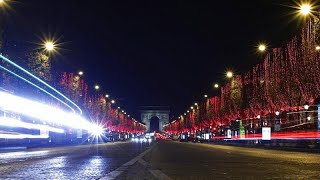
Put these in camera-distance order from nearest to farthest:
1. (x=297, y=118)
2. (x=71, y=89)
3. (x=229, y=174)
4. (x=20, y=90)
Result: 1. (x=229, y=174)
2. (x=20, y=90)
3. (x=297, y=118)
4. (x=71, y=89)

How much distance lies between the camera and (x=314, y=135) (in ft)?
145

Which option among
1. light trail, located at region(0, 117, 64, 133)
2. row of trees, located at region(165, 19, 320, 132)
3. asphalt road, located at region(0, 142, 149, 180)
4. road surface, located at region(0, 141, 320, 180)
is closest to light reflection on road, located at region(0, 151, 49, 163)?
asphalt road, located at region(0, 142, 149, 180)

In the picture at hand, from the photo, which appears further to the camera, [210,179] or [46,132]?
[46,132]

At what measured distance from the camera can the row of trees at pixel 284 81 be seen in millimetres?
49594

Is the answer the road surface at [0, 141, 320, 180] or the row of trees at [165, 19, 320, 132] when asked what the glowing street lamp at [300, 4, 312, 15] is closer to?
the row of trees at [165, 19, 320, 132]

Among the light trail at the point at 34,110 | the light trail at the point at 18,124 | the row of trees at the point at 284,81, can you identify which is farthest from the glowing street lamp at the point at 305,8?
the light trail at the point at 18,124

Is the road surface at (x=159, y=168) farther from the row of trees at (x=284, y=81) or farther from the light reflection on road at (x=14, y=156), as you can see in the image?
the row of trees at (x=284, y=81)

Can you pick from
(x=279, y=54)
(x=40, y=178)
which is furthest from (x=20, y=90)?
(x=40, y=178)

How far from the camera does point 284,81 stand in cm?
5816

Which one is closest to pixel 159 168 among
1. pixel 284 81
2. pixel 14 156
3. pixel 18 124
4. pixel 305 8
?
pixel 14 156

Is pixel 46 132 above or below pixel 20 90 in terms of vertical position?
below

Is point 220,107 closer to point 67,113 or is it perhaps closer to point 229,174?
point 67,113

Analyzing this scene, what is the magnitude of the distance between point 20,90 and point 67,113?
18.2m

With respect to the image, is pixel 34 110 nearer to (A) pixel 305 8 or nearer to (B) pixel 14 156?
(B) pixel 14 156
